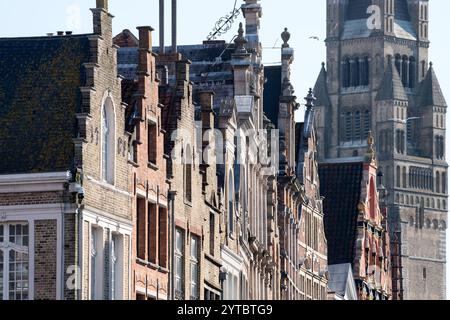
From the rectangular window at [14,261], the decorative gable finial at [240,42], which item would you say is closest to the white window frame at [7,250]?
the rectangular window at [14,261]

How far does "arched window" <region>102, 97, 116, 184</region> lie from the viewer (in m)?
48.2

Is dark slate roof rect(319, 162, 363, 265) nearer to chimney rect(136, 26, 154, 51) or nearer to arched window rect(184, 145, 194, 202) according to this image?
arched window rect(184, 145, 194, 202)

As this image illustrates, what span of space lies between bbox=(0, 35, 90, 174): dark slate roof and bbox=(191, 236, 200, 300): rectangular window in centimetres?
A: 912

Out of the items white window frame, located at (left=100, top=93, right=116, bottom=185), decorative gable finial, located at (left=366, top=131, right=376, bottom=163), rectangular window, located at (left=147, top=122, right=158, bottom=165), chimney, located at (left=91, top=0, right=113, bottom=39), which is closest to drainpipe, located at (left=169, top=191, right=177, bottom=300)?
rectangular window, located at (left=147, top=122, right=158, bottom=165)

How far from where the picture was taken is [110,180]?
48.4 m

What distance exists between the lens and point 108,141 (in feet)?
159

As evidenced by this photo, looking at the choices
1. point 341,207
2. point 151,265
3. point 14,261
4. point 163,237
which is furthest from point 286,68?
point 14,261

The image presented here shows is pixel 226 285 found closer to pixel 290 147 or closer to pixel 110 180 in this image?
pixel 110 180

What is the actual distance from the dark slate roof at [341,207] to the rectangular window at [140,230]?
178 feet

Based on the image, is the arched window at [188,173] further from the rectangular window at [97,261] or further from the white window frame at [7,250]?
the white window frame at [7,250]

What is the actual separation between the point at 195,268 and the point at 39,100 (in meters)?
10.6

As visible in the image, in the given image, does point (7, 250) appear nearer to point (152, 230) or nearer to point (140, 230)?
point (140, 230)
